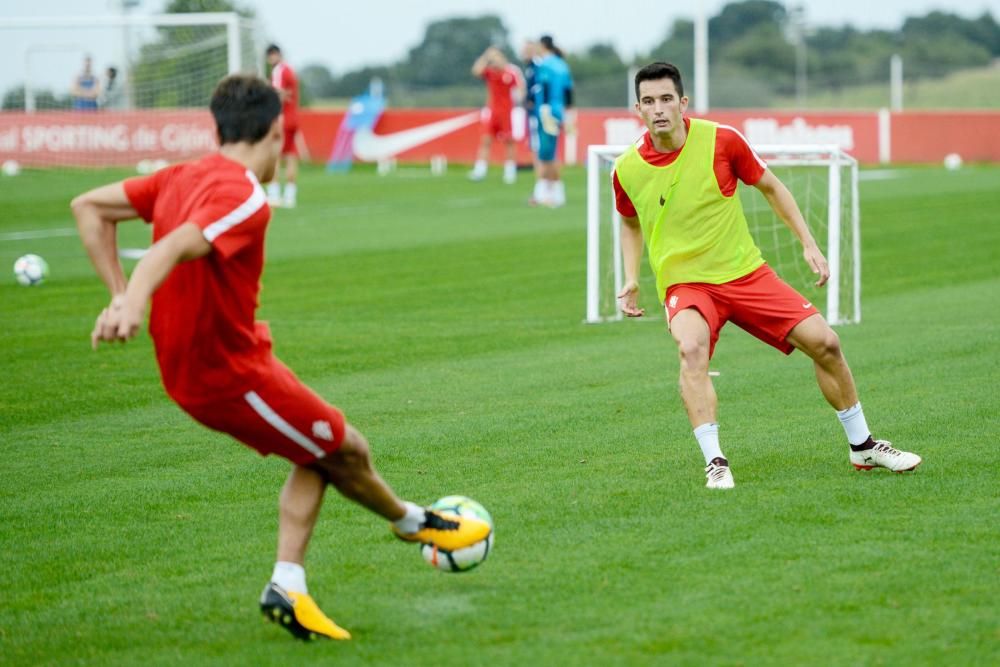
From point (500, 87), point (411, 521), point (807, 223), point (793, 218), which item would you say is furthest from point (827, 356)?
point (500, 87)

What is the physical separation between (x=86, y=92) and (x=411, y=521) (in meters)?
31.5

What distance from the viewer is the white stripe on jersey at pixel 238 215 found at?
14.9 ft

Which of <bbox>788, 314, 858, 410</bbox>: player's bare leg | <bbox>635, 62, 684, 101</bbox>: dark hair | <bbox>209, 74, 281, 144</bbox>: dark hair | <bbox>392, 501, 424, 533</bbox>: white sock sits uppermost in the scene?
<bbox>635, 62, 684, 101</bbox>: dark hair

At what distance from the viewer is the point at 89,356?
11.5m

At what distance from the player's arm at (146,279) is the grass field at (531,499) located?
1.12 meters

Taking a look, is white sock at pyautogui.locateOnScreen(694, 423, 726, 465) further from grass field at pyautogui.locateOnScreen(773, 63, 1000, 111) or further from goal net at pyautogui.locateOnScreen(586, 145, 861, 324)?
grass field at pyautogui.locateOnScreen(773, 63, 1000, 111)

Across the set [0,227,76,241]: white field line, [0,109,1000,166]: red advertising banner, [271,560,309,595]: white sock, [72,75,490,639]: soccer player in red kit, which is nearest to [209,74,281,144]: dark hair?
[72,75,490,639]: soccer player in red kit

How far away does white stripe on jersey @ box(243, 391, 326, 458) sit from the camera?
189 inches

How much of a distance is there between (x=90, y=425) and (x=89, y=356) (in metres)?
2.60

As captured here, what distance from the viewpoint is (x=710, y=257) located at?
7.20m

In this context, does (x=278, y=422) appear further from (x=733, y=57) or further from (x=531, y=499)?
(x=733, y=57)

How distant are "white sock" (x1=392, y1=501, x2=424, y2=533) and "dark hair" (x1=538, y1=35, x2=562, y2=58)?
19723mm

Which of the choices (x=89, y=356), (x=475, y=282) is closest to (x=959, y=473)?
(x=89, y=356)

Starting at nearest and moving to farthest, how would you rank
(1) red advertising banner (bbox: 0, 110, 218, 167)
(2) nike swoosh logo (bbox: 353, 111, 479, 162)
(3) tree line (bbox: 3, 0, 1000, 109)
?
(1) red advertising banner (bbox: 0, 110, 218, 167)
(2) nike swoosh logo (bbox: 353, 111, 479, 162)
(3) tree line (bbox: 3, 0, 1000, 109)
